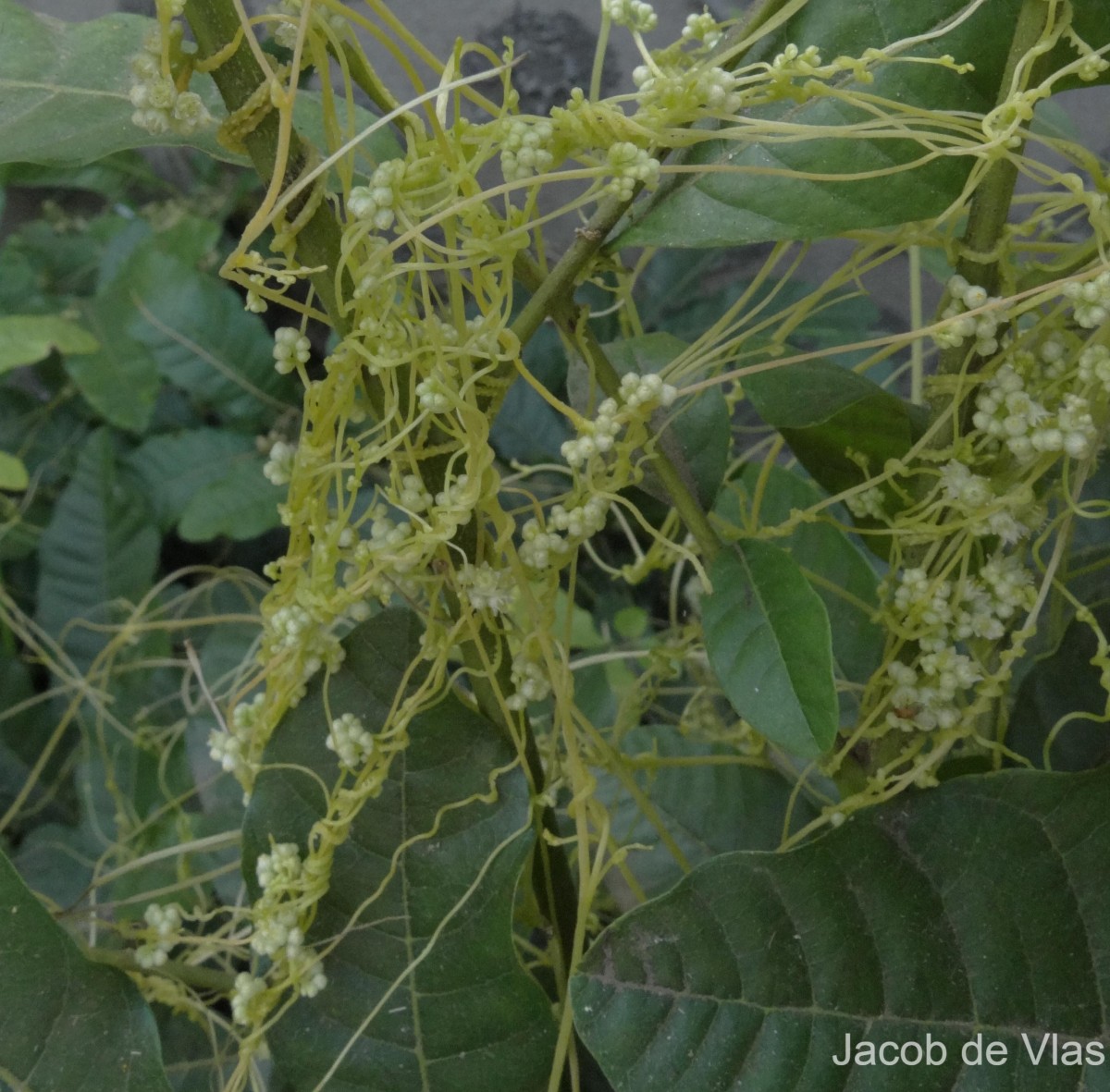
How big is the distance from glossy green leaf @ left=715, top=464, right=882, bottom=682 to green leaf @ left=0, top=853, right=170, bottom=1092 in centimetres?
34

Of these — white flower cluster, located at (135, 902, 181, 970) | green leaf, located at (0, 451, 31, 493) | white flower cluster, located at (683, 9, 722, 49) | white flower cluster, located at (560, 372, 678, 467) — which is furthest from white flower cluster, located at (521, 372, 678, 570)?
green leaf, located at (0, 451, 31, 493)

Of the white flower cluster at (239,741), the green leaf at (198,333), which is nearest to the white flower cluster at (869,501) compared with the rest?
the white flower cluster at (239,741)

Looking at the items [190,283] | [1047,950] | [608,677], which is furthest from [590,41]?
[1047,950]

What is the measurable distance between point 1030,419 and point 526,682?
190 mm

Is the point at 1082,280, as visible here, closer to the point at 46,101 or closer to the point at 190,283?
the point at 46,101

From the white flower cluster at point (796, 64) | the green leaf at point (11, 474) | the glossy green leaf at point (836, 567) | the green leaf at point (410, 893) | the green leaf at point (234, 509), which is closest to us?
the white flower cluster at point (796, 64)

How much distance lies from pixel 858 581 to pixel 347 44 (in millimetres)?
331

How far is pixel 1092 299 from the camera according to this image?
0.94 feet

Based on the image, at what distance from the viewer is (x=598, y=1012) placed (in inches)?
13.2

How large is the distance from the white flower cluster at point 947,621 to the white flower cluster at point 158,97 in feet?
0.90

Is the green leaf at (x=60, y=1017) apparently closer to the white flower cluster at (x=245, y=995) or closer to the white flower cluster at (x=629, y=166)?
the white flower cluster at (x=245, y=995)

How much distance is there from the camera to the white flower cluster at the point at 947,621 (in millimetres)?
334

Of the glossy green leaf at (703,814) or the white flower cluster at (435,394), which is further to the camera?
the glossy green leaf at (703,814)

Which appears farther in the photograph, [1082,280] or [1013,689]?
[1013,689]
